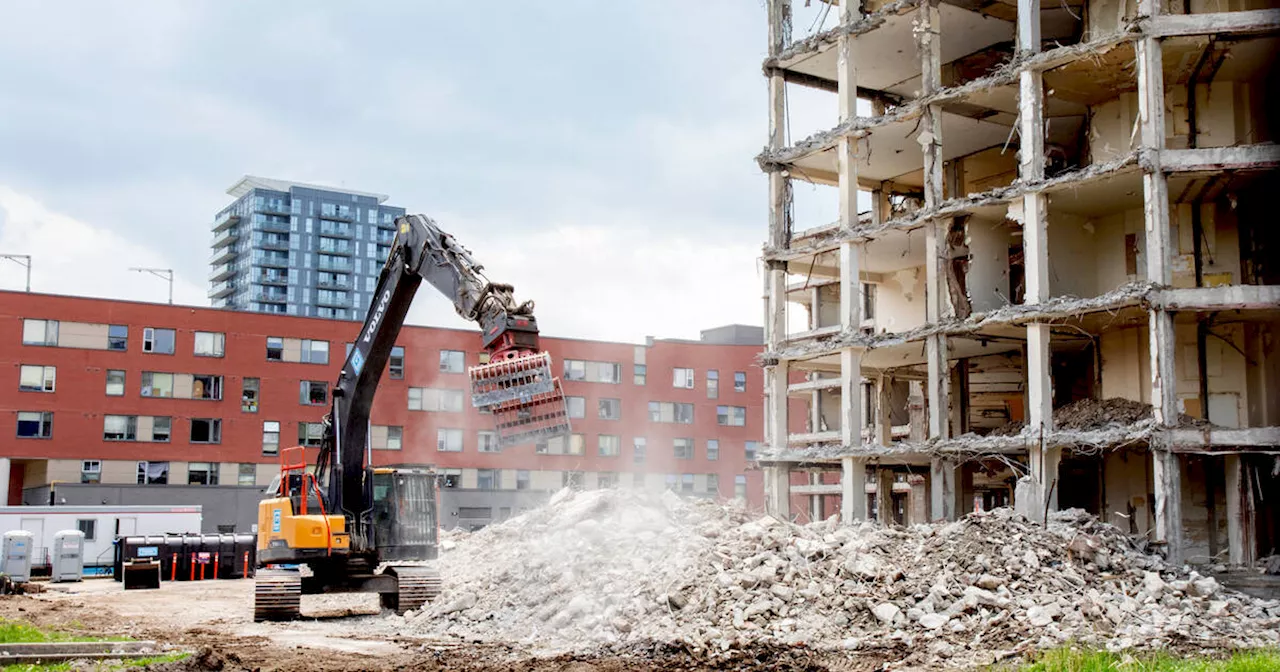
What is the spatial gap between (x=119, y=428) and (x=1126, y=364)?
52802mm

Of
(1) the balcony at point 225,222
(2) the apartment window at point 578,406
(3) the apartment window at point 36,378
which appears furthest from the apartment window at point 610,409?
(1) the balcony at point 225,222

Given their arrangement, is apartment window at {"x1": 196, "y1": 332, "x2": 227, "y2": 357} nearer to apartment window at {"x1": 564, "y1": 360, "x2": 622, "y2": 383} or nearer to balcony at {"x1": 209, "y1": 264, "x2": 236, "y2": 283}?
apartment window at {"x1": 564, "y1": 360, "x2": 622, "y2": 383}

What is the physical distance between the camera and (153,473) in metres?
66.2

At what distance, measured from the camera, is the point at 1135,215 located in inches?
1276

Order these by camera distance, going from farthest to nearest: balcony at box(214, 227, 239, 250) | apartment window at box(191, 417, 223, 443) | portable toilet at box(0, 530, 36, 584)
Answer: balcony at box(214, 227, 239, 250)
apartment window at box(191, 417, 223, 443)
portable toilet at box(0, 530, 36, 584)

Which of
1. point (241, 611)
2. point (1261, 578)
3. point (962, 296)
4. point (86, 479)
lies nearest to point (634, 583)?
point (241, 611)

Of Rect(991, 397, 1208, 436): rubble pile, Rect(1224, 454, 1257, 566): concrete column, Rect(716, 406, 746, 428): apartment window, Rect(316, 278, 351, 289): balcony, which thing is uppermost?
Rect(316, 278, 351, 289): balcony

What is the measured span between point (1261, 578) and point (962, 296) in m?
11.1

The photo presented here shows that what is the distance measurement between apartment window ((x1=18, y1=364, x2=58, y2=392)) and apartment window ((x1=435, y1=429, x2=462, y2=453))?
20904mm

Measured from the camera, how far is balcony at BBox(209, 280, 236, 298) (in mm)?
170200

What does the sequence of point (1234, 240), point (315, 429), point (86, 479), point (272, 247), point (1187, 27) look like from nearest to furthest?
point (1187, 27), point (1234, 240), point (86, 479), point (315, 429), point (272, 247)

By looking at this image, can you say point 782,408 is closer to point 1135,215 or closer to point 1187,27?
point 1135,215

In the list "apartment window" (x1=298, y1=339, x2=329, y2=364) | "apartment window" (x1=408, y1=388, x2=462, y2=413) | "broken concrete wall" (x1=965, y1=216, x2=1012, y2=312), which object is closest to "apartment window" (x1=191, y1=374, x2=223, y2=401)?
"apartment window" (x1=298, y1=339, x2=329, y2=364)

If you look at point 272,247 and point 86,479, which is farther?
point 272,247
